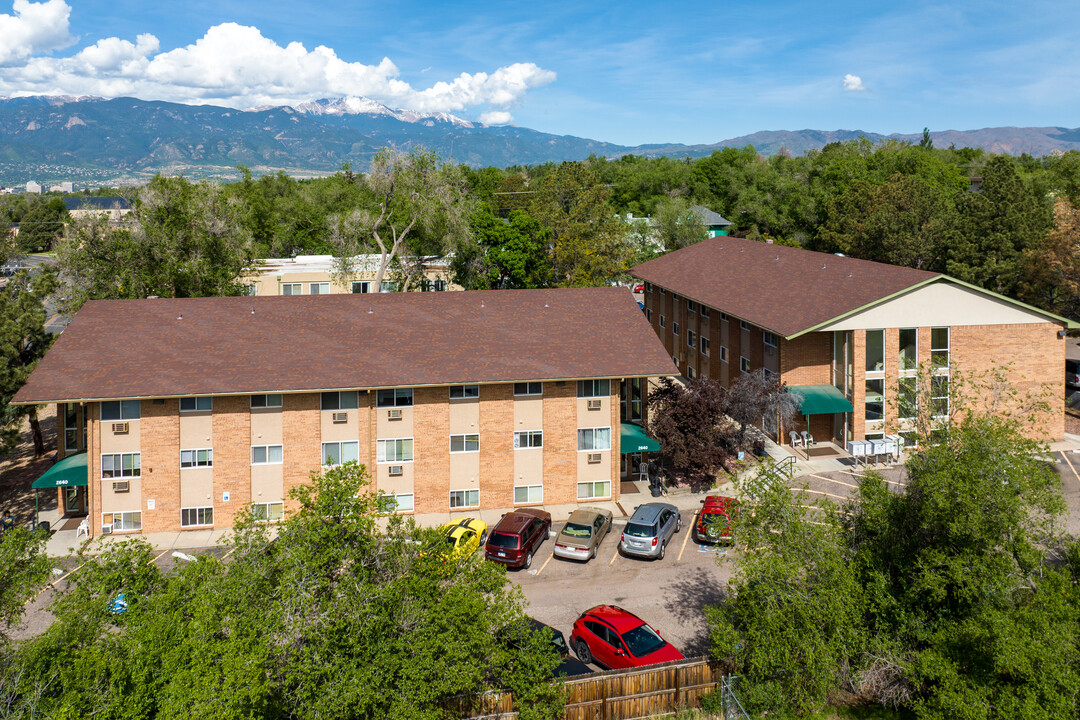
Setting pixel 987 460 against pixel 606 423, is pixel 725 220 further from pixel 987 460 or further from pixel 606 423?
pixel 987 460

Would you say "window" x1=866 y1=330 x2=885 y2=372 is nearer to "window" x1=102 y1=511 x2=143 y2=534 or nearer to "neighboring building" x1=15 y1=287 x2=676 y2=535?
"neighboring building" x1=15 y1=287 x2=676 y2=535

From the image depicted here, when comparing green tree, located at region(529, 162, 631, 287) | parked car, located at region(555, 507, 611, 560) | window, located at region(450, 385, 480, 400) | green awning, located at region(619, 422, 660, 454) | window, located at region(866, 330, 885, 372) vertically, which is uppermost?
green tree, located at region(529, 162, 631, 287)

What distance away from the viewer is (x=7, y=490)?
33.4 meters

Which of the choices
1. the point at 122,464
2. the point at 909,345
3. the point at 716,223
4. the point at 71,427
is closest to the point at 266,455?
the point at 122,464

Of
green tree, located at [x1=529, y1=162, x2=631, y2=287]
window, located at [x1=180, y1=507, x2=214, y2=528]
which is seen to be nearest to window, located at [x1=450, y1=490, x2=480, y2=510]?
window, located at [x1=180, y1=507, x2=214, y2=528]

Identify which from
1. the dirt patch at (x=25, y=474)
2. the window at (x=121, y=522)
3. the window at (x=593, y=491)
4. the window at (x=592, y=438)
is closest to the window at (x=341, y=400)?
the window at (x=121, y=522)

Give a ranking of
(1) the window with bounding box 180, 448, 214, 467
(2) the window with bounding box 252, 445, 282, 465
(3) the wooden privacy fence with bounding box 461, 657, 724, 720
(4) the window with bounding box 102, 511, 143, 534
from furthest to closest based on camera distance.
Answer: (2) the window with bounding box 252, 445, 282, 465 → (1) the window with bounding box 180, 448, 214, 467 → (4) the window with bounding box 102, 511, 143, 534 → (3) the wooden privacy fence with bounding box 461, 657, 724, 720

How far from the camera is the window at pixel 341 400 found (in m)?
29.4

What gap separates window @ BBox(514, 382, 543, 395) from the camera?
1201 inches

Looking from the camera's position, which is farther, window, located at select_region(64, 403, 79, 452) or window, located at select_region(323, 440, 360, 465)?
window, located at select_region(64, 403, 79, 452)

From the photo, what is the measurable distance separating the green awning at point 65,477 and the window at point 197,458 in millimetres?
4013

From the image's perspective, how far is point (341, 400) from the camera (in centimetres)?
2950

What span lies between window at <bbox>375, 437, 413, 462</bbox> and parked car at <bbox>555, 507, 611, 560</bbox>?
761cm

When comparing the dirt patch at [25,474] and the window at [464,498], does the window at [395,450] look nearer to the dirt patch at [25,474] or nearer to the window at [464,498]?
the window at [464,498]
